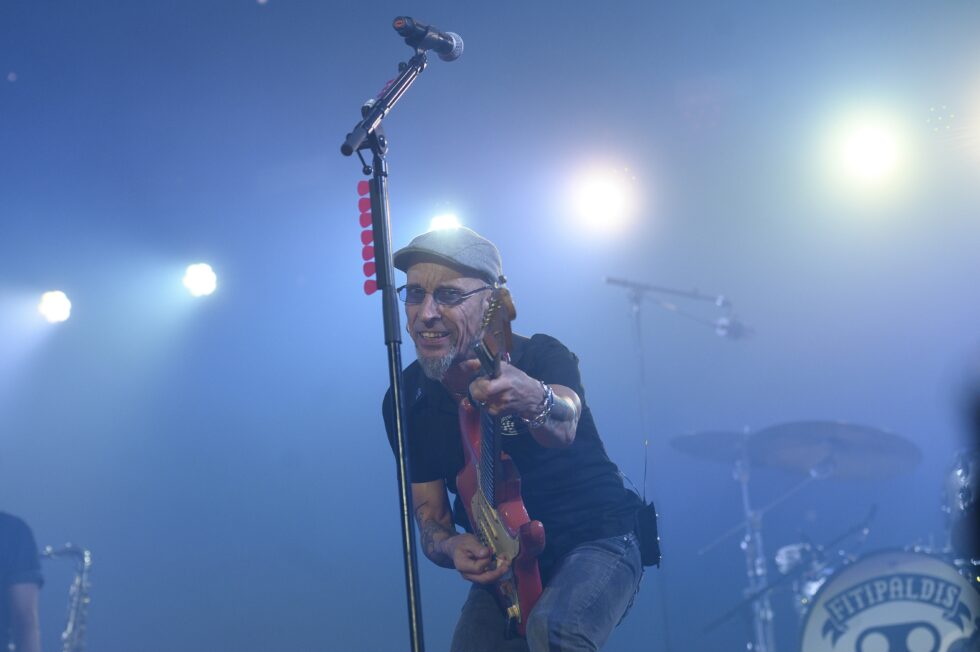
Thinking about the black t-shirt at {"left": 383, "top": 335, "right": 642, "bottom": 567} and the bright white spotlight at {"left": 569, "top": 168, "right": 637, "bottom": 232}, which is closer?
the black t-shirt at {"left": 383, "top": 335, "right": 642, "bottom": 567}

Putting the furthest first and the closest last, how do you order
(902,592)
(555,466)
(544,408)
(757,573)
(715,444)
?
(715,444) → (757,573) → (902,592) → (555,466) → (544,408)

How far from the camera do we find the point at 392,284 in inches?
117

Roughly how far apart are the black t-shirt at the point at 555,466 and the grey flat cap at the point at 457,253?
331mm

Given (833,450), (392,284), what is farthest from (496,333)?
(833,450)

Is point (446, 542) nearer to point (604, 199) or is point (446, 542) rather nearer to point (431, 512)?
point (431, 512)

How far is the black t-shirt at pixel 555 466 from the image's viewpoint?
3143mm

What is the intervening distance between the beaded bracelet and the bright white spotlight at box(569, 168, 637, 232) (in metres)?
6.68

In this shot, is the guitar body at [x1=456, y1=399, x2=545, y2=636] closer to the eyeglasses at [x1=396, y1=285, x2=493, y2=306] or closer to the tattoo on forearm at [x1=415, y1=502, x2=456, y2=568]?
the tattoo on forearm at [x1=415, y1=502, x2=456, y2=568]

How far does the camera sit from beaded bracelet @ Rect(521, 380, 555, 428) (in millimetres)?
2707

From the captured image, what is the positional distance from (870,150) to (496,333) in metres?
7.55

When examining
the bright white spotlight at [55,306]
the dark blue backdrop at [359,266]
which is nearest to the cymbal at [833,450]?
the dark blue backdrop at [359,266]

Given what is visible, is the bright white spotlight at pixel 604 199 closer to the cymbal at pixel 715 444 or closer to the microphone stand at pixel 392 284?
the cymbal at pixel 715 444

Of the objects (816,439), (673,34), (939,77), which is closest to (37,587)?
(816,439)

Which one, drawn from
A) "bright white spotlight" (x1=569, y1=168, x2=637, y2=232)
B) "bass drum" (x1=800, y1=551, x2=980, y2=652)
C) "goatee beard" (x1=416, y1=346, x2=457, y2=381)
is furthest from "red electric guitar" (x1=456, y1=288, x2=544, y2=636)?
"bright white spotlight" (x1=569, y1=168, x2=637, y2=232)
